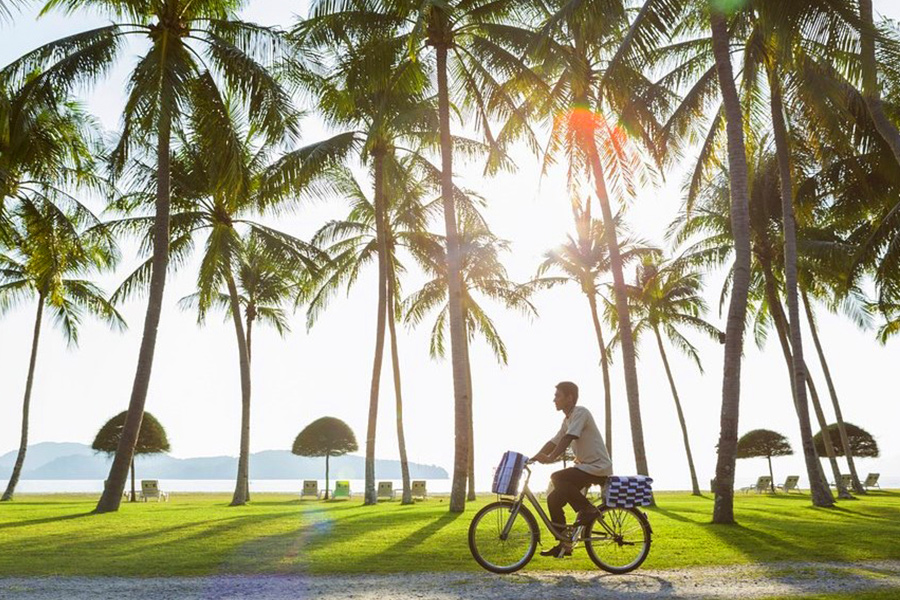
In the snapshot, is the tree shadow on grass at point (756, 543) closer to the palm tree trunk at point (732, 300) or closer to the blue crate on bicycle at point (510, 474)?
the palm tree trunk at point (732, 300)

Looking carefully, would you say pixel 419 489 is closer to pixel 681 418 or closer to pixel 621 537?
pixel 681 418

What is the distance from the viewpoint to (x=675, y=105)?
19422mm

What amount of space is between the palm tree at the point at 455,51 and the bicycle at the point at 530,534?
7.94 metres

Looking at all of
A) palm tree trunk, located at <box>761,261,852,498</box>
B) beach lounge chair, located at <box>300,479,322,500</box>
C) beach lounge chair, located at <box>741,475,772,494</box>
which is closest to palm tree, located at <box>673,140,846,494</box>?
palm tree trunk, located at <box>761,261,852,498</box>

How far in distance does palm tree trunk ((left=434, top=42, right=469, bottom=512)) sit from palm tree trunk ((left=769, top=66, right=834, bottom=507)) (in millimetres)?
7273

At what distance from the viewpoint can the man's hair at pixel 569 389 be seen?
813cm

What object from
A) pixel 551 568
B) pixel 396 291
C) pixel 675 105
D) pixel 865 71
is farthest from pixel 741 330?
pixel 396 291

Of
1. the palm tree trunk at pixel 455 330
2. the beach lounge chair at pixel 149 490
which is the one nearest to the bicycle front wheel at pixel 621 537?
the palm tree trunk at pixel 455 330

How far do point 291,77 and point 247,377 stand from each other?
10593 mm

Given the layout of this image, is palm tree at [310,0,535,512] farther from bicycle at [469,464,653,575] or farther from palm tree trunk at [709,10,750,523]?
bicycle at [469,464,653,575]

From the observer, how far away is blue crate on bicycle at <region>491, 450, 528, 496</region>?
793 centimetres

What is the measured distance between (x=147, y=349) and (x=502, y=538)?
11419mm

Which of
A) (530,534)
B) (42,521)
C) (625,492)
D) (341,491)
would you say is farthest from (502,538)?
(341,491)

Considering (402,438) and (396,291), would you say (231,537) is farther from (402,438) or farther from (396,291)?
(396,291)
